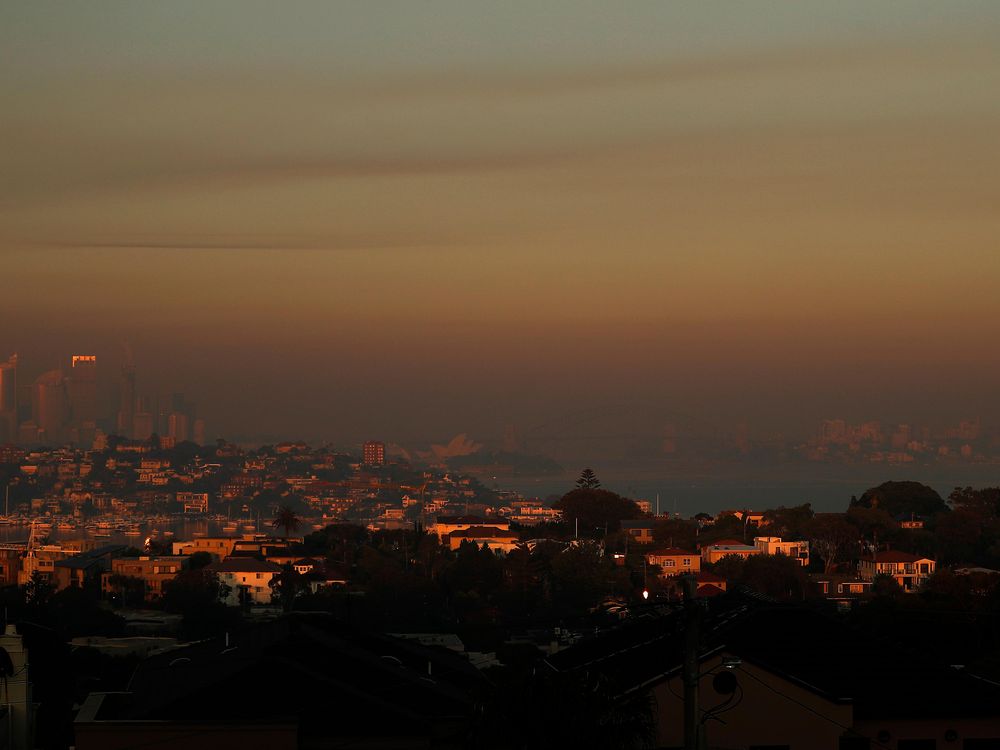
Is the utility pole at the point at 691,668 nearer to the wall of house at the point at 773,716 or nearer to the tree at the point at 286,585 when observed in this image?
the wall of house at the point at 773,716

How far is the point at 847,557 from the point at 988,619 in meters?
73.8

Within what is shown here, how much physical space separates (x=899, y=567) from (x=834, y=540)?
1071 centimetres

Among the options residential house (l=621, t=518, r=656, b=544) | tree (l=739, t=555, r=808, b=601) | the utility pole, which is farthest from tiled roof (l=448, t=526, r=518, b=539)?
the utility pole

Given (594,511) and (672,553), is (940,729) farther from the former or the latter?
(594,511)

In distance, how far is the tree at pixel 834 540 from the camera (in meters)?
113

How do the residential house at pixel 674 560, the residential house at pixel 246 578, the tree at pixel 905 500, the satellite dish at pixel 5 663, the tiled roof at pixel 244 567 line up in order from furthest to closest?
the tree at pixel 905 500 < the tiled roof at pixel 244 567 < the residential house at pixel 674 560 < the residential house at pixel 246 578 < the satellite dish at pixel 5 663

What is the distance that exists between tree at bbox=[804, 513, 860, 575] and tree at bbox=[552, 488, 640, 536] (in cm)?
2811

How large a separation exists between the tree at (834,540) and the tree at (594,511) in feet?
92.2

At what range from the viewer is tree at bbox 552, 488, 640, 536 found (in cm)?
14238

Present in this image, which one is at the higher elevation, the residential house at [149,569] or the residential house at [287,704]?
the residential house at [287,704]

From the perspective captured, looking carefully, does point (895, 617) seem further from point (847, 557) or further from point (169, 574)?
point (169, 574)

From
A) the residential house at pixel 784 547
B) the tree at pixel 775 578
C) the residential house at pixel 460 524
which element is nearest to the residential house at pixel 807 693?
the tree at pixel 775 578

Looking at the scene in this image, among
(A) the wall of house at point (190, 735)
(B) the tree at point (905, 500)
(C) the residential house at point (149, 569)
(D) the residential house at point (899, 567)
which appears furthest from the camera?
(B) the tree at point (905, 500)

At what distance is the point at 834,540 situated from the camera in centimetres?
11275
